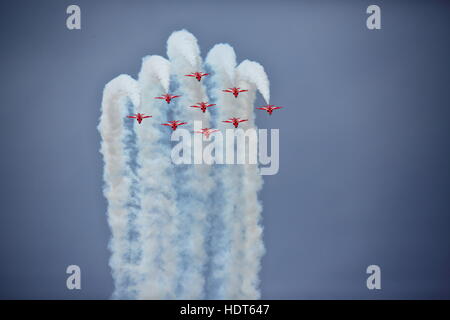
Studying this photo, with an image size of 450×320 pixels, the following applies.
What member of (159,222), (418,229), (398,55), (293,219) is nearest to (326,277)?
(293,219)

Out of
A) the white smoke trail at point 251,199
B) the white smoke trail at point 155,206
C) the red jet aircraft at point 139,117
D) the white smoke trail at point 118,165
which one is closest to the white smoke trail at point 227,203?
the white smoke trail at point 251,199

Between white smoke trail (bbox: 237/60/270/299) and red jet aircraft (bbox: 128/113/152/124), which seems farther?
white smoke trail (bbox: 237/60/270/299)

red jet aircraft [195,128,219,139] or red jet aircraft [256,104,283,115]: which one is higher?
red jet aircraft [256,104,283,115]

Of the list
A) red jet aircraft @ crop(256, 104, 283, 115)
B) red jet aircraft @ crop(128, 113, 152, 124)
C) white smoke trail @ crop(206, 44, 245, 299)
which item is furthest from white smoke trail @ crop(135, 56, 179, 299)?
red jet aircraft @ crop(256, 104, 283, 115)

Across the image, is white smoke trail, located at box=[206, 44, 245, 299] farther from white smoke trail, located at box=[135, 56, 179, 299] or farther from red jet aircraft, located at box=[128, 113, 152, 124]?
red jet aircraft, located at box=[128, 113, 152, 124]

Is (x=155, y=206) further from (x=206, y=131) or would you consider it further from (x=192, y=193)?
(x=206, y=131)
